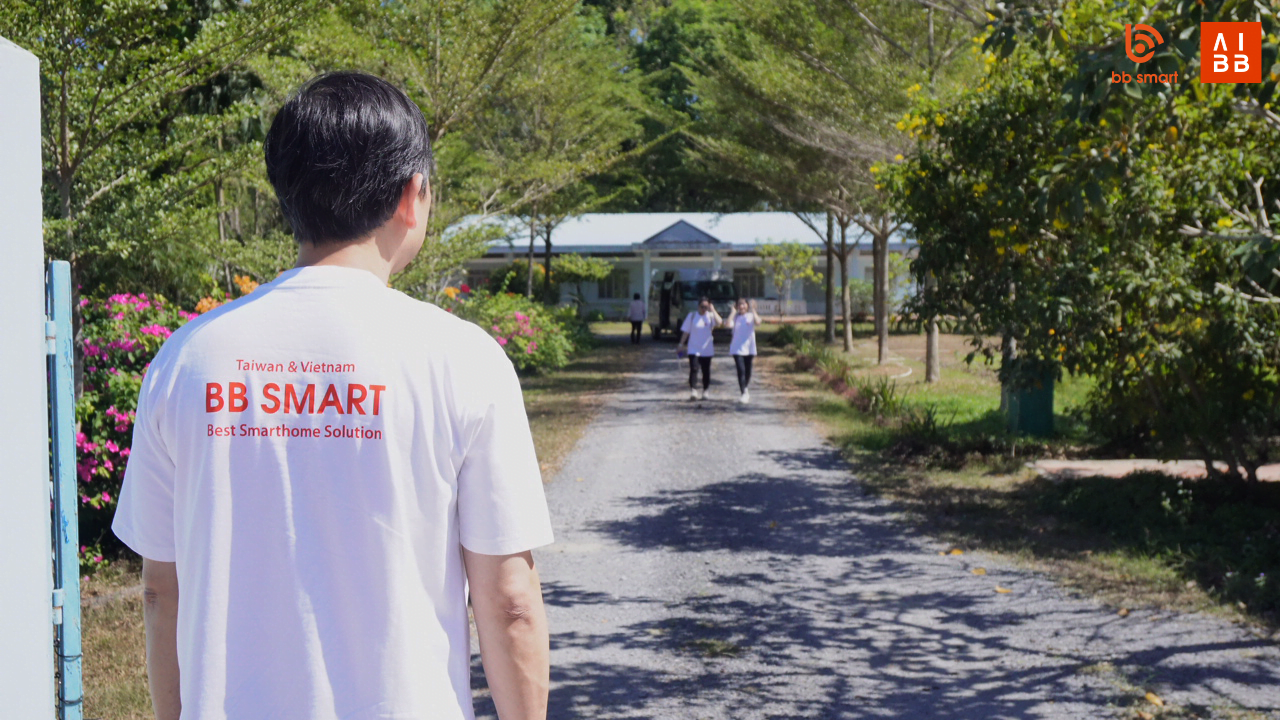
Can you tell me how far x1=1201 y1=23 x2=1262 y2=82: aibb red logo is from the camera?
5445 millimetres

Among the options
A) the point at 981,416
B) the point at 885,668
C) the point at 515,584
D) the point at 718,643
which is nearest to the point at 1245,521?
the point at 885,668

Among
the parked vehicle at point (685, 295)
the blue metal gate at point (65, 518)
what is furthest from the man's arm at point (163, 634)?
the parked vehicle at point (685, 295)

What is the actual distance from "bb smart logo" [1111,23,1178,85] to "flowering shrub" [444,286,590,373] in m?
10.9

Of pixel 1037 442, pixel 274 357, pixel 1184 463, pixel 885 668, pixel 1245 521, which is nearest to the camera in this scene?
pixel 274 357

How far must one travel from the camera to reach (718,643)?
212 inches

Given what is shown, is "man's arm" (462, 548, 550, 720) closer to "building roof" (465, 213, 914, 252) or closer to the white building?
"building roof" (465, 213, 914, 252)

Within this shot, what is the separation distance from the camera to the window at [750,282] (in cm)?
4438

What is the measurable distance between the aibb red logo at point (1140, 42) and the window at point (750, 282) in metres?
38.7

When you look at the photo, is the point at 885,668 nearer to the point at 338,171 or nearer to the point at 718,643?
the point at 718,643

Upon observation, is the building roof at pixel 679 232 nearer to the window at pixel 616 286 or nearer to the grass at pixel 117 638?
the window at pixel 616 286

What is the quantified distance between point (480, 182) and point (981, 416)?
9281mm

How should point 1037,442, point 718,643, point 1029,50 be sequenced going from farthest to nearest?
point 1037,442, point 1029,50, point 718,643

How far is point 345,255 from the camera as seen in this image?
1.71 meters

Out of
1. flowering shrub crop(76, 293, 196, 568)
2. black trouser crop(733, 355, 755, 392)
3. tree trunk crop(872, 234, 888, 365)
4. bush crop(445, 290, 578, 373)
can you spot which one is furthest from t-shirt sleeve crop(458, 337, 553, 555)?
tree trunk crop(872, 234, 888, 365)
